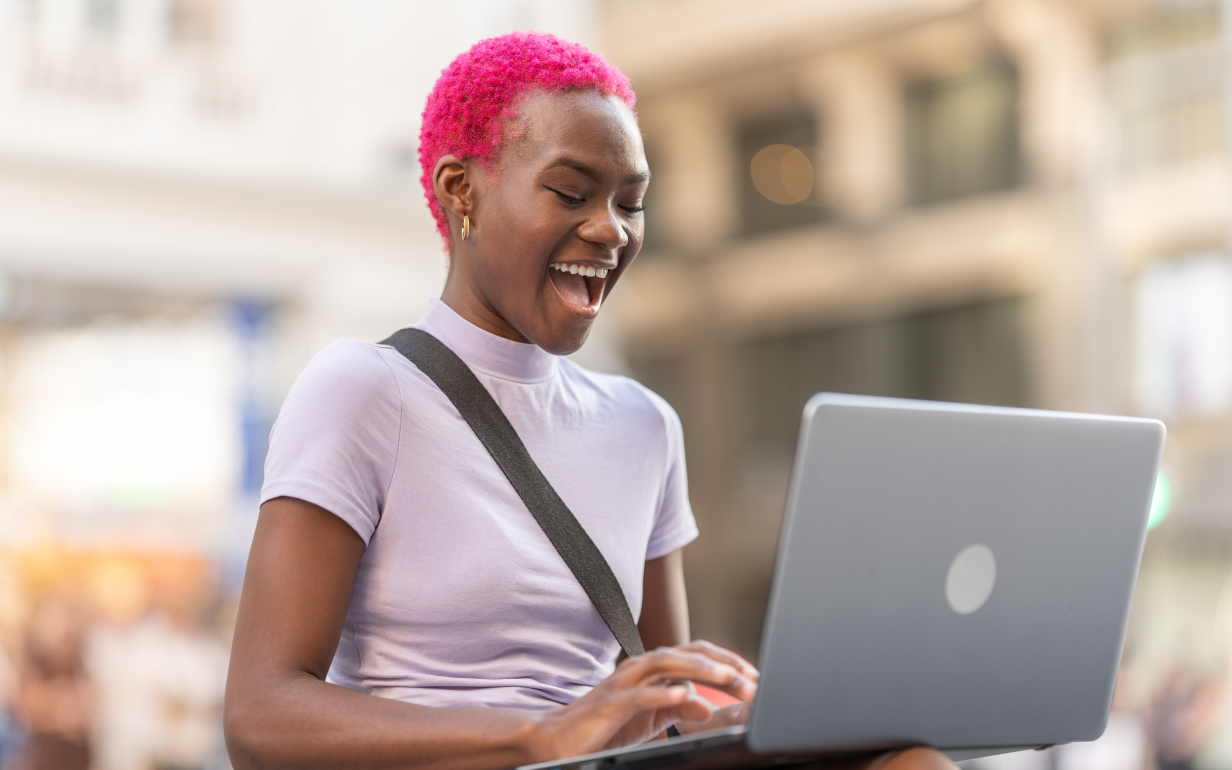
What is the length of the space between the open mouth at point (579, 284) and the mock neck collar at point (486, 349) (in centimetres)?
11

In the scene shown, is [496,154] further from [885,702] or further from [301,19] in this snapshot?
[301,19]

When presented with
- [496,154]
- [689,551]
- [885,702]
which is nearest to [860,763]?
[885,702]

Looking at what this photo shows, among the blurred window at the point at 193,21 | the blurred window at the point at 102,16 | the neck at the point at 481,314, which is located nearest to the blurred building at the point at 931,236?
the blurred window at the point at 193,21

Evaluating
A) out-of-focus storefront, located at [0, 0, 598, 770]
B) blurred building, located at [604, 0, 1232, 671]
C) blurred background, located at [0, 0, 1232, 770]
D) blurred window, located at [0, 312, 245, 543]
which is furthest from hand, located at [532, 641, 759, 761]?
blurred building, located at [604, 0, 1232, 671]

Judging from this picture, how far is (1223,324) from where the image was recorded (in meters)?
13.9

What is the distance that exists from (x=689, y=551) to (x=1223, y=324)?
22.7 ft

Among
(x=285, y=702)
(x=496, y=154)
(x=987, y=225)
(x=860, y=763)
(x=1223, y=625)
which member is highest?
(x=987, y=225)

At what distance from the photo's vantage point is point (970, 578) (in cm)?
Answer: 162

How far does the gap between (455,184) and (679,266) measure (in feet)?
54.8

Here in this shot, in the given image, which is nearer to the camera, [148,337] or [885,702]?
[885,702]

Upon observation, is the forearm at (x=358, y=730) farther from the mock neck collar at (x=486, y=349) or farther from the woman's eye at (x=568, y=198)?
the woman's eye at (x=568, y=198)

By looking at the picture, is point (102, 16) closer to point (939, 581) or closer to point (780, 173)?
point (780, 173)

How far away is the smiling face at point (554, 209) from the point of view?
1.96 m

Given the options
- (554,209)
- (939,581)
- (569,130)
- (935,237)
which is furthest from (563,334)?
(935,237)
